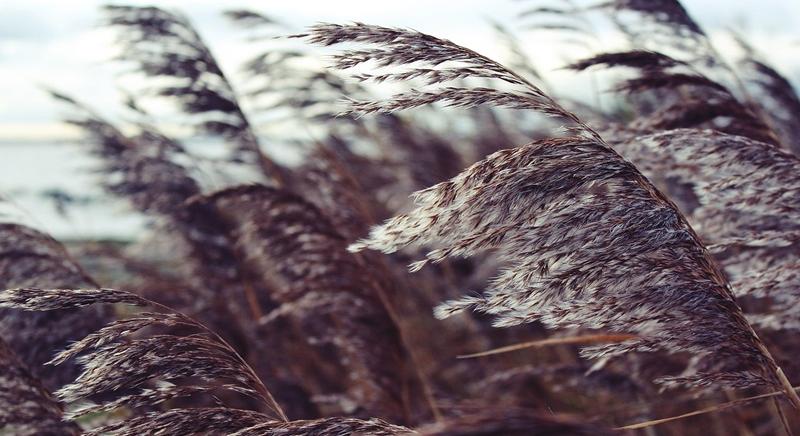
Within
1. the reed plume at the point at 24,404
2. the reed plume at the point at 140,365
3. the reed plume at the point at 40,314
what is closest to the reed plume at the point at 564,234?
the reed plume at the point at 140,365

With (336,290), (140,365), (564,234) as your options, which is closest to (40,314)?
(336,290)

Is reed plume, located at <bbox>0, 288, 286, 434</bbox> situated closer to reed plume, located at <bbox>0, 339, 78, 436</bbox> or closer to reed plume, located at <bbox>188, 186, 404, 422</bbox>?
reed plume, located at <bbox>0, 339, 78, 436</bbox>

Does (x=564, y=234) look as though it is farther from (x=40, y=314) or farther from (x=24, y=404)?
(x=40, y=314)

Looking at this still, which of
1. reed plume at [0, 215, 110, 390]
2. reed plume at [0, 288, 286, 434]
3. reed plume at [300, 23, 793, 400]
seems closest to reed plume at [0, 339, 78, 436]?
reed plume at [0, 215, 110, 390]

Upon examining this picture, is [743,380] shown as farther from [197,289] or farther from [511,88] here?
[197,289]

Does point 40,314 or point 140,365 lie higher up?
point 140,365

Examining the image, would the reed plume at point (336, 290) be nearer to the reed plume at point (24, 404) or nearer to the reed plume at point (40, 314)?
the reed plume at point (40, 314)

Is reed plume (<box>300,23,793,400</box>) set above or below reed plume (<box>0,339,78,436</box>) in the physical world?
above


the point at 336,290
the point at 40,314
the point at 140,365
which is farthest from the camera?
the point at 336,290

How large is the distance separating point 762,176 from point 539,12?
9.60 ft

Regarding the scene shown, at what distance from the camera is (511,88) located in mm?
1742

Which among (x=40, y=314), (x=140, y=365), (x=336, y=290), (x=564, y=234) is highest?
(x=564, y=234)

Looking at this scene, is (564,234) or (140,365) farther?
(140,365)

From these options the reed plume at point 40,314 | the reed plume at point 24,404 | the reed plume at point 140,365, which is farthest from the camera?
the reed plume at point 40,314
